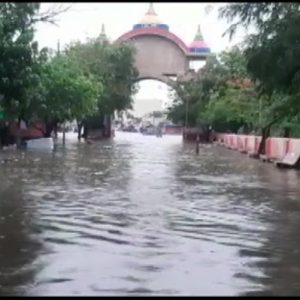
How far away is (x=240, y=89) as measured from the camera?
55812 millimetres

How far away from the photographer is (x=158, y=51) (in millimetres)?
101438

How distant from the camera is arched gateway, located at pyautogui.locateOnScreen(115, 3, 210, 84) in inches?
3954

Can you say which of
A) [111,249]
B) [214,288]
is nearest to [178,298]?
[214,288]

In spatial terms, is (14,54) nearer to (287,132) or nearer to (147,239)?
(147,239)

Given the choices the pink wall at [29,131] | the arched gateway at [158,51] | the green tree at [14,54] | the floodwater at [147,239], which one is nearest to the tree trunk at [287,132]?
the pink wall at [29,131]

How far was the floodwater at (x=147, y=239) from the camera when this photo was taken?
7.49 m

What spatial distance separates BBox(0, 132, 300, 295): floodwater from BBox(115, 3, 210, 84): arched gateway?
269 feet

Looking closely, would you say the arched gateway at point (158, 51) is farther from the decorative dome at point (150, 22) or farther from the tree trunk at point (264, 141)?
the tree trunk at point (264, 141)

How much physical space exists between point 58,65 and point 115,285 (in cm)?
4527

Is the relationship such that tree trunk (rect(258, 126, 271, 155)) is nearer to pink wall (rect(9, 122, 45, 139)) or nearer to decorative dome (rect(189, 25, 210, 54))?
pink wall (rect(9, 122, 45, 139))

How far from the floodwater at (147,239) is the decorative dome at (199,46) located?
89.2 m

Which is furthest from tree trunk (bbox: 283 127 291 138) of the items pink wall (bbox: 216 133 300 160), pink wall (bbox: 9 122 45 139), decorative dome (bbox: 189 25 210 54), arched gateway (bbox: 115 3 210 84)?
decorative dome (bbox: 189 25 210 54)

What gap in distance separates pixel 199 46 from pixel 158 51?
1007 centimetres

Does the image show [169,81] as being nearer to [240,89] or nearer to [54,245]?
[240,89]
